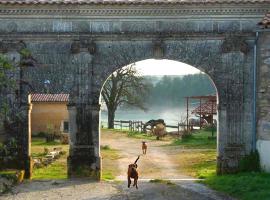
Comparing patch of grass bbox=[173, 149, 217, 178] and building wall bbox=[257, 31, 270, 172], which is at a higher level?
building wall bbox=[257, 31, 270, 172]

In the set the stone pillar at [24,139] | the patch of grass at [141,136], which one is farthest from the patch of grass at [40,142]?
the stone pillar at [24,139]

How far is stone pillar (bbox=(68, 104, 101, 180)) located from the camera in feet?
44.6

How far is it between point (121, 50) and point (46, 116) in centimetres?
1911

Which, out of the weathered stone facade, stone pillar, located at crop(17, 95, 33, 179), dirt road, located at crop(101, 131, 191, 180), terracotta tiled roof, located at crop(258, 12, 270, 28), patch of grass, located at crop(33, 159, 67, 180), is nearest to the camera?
terracotta tiled roof, located at crop(258, 12, 270, 28)

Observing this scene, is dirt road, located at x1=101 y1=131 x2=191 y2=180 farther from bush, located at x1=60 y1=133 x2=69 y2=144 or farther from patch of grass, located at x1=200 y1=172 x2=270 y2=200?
bush, located at x1=60 y1=133 x2=69 y2=144

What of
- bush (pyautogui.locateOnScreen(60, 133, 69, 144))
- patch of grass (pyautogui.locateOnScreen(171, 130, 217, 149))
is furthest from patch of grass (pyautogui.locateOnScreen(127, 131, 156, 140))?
bush (pyautogui.locateOnScreen(60, 133, 69, 144))

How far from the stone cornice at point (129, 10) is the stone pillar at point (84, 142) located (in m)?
2.61

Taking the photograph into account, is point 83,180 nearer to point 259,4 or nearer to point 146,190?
point 146,190

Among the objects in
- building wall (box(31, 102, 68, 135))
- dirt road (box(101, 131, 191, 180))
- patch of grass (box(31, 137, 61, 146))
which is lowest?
dirt road (box(101, 131, 191, 180))

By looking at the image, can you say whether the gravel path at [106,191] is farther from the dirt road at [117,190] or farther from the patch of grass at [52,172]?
the patch of grass at [52,172]

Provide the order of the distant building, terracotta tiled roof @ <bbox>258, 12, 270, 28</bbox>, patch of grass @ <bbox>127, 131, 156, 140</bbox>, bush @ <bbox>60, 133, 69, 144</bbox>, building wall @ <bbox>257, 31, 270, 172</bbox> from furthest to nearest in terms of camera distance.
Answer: patch of grass @ <bbox>127, 131, 156, 140</bbox>, the distant building, bush @ <bbox>60, 133, 69, 144</bbox>, building wall @ <bbox>257, 31, 270, 172</bbox>, terracotta tiled roof @ <bbox>258, 12, 270, 28</bbox>

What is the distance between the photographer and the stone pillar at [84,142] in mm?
13602

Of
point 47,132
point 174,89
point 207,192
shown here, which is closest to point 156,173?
point 207,192

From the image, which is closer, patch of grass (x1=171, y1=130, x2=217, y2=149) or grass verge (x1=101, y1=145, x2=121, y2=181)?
grass verge (x1=101, y1=145, x2=121, y2=181)
